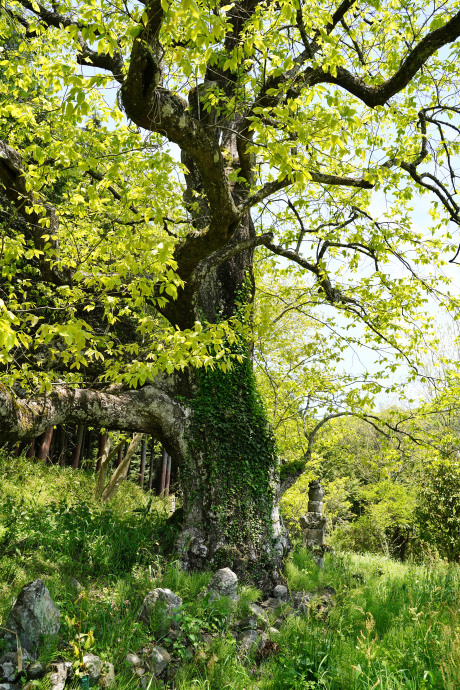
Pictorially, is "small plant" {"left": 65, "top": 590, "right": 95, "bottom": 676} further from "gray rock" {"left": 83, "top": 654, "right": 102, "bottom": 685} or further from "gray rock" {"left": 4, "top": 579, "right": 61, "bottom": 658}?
"gray rock" {"left": 4, "top": 579, "right": 61, "bottom": 658}

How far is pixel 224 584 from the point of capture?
196 inches

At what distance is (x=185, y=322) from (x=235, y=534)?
10.4 feet

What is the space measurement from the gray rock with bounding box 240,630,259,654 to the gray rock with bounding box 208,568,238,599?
1.72 feet

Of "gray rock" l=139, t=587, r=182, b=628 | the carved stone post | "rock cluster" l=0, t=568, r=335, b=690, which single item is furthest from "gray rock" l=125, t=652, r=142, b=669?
the carved stone post

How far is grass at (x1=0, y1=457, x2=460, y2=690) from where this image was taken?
3613 mm

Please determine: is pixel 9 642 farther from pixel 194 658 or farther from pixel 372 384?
pixel 372 384

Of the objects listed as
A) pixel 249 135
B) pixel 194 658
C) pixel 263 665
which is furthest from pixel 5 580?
pixel 249 135

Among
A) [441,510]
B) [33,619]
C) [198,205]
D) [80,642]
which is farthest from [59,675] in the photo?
[441,510]

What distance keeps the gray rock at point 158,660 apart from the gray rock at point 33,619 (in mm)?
828

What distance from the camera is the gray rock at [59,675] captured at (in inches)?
125

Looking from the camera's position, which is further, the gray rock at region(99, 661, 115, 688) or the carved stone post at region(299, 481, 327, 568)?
the carved stone post at region(299, 481, 327, 568)

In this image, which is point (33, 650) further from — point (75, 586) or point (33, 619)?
point (75, 586)

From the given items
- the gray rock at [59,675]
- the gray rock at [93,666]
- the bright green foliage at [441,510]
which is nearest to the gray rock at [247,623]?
the gray rock at [93,666]

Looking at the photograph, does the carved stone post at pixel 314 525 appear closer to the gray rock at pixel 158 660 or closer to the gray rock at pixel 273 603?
the gray rock at pixel 273 603
